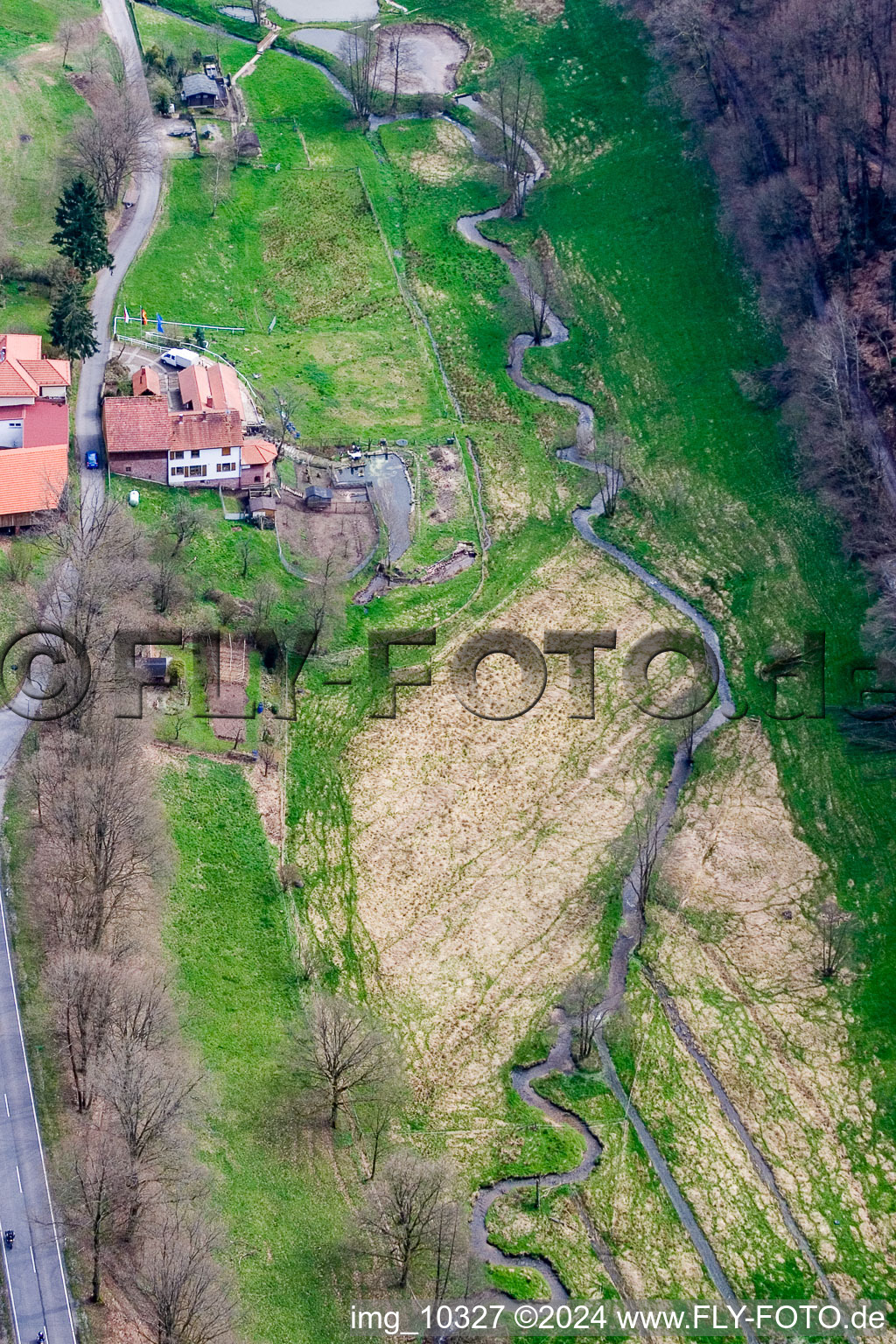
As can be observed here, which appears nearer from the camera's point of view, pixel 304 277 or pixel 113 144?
pixel 113 144

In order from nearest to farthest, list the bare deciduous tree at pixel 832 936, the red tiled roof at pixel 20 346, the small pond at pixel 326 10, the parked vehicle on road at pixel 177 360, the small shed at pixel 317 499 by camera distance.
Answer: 1. the bare deciduous tree at pixel 832 936
2. the red tiled roof at pixel 20 346
3. the small shed at pixel 317 499
4. the parked vehicle on road at pixel 177 360
5. the small pond at pixel 326 10

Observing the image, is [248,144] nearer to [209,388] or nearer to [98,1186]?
[209,388]

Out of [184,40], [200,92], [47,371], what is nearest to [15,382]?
[47,371]

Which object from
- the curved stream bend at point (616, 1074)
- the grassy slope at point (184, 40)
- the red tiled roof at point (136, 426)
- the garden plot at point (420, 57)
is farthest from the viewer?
the garden plot at point (420, 57)

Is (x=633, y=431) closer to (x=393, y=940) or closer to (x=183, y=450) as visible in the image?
(x=183, y=450)

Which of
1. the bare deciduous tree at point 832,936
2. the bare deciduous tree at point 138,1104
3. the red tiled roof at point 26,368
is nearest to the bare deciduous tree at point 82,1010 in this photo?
the bare deciduous tree at point 138,1104

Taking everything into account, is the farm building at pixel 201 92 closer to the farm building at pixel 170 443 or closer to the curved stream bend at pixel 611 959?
the curved stream bend at pixel 611 959

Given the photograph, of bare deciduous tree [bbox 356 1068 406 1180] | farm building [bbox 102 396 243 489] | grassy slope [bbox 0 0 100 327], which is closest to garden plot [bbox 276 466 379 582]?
farm building [bbox 102 396 243 489]
